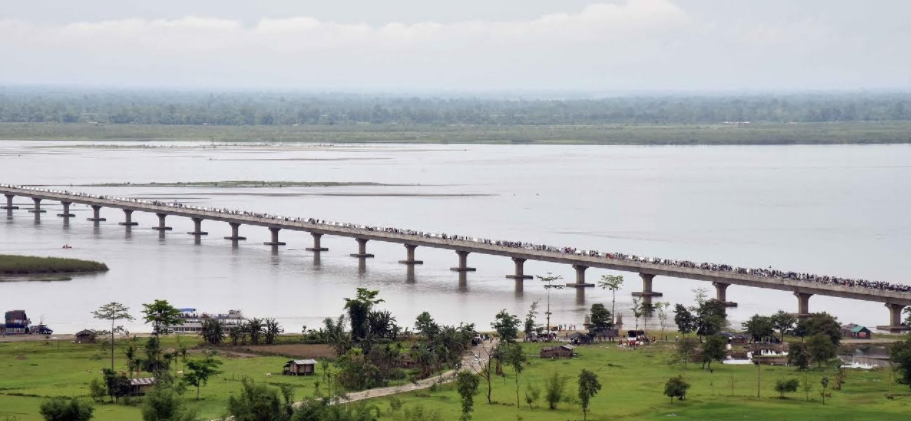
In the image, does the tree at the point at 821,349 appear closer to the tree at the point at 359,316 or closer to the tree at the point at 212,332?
the tree at the point at 359,316

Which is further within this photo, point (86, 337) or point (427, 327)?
point (86, 337)

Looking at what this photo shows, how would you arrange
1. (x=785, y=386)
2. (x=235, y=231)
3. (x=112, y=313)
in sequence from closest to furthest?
(x=785, y=386) → (x=112, y=313) → (x=235, y=231)

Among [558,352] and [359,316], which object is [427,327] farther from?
[558,352]

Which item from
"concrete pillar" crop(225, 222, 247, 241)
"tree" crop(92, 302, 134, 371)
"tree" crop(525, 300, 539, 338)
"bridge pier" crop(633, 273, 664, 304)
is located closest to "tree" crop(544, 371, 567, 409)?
"tree" crop(525, 300, 539, 338)

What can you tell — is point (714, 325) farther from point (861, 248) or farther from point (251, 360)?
point (861, 248)

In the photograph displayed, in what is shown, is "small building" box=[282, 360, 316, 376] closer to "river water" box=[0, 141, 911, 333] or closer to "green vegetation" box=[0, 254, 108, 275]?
"river water" box=[0, 141, 911, 333]

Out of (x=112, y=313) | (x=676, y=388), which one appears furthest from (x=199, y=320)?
(x=676, y=388)

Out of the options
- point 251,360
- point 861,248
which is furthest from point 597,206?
point 251,360
